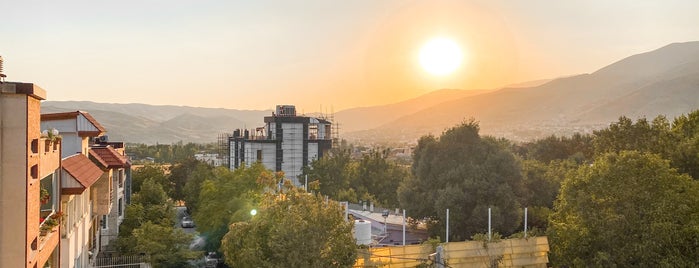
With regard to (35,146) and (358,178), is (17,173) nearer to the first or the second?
(35,146)

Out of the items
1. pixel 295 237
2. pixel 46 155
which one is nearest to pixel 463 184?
pixel 295 237

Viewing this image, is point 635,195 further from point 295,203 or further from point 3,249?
point 3,249

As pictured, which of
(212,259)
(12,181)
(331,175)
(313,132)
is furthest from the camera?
(313,132)

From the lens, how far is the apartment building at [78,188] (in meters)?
18.3

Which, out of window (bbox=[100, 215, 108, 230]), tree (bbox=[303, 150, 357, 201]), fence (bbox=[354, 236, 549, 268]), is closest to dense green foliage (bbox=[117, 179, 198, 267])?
window (bbox=[100, 215, 108, 230])

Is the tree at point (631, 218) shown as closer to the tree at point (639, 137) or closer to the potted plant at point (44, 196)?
the tree at point (639, 137)

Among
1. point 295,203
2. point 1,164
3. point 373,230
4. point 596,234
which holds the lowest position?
point 373,230

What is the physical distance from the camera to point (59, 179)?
1745 cm

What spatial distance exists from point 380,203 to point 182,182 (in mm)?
20344

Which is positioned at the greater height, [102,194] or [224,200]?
[102,194]

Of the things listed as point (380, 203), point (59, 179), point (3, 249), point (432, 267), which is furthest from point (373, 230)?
point (3, 249)

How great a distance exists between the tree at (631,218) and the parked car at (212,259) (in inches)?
754

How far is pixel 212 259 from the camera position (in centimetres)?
3350

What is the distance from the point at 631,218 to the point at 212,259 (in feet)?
74.2
